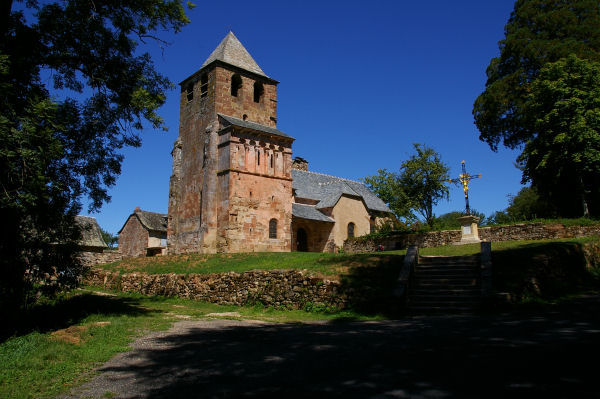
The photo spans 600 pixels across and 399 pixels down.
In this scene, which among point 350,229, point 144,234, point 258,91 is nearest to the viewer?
point 258,91

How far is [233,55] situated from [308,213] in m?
13.9

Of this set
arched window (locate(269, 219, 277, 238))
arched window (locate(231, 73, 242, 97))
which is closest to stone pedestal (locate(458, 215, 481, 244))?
arched window (locate(269, 219, 277, 238))

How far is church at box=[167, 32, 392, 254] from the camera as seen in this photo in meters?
26.6

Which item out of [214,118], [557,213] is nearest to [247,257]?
[214,118]

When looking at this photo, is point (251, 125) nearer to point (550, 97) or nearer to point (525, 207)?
point (550, 97)

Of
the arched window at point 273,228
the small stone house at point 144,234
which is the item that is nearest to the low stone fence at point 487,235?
the arched window at point 273,228

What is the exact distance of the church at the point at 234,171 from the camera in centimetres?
2662

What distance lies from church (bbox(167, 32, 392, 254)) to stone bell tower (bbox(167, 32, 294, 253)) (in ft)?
0.22

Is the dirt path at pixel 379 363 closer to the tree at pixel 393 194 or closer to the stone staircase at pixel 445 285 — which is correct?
the stone staircase at pixel 445 285

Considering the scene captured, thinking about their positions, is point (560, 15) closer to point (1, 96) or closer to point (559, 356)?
point (559, 356)

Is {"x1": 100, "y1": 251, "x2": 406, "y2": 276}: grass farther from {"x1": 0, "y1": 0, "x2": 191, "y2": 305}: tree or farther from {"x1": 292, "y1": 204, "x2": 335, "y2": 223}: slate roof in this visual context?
{"x1": 292, "y1": 204, "x2": 335, "y2": 223}: slate roof

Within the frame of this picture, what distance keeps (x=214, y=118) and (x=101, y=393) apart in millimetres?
24740

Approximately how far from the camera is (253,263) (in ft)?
58.0

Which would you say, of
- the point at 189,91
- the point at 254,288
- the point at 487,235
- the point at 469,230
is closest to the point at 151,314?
the point at 254,288
